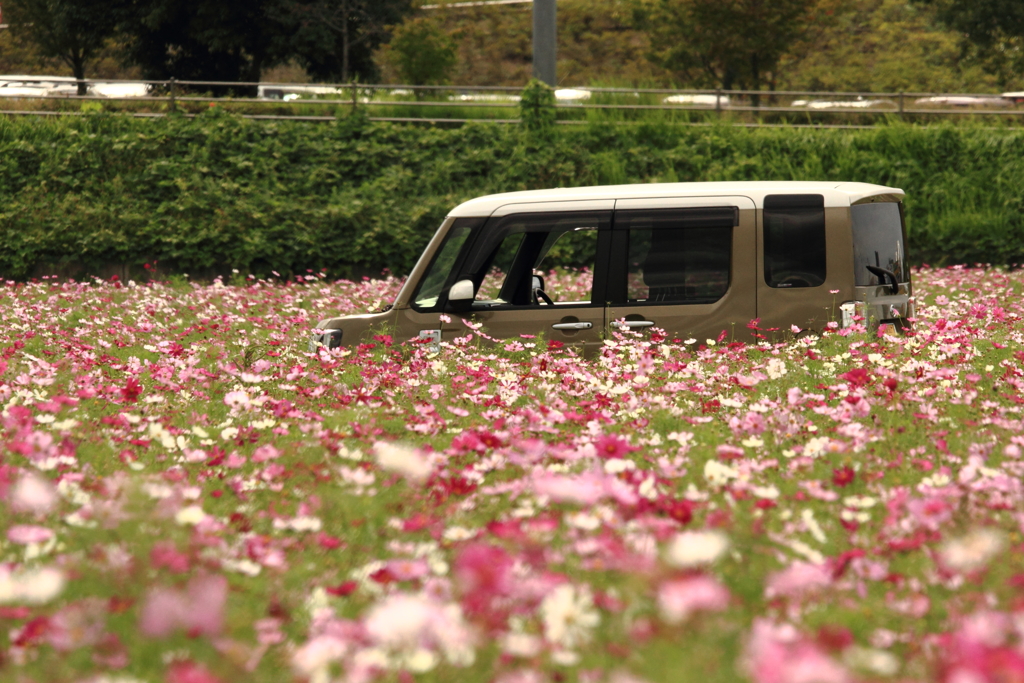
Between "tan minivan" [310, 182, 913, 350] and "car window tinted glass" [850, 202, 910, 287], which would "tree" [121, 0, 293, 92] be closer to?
"tan minivan" [310, 182, 913, 350]

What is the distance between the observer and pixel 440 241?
8141 mm

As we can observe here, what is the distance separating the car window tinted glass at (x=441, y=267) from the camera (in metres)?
8.14

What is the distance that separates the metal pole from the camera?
23.2 meters

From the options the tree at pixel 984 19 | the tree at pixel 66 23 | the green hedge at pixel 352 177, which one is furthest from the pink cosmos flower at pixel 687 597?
the tree at pixel 984 19

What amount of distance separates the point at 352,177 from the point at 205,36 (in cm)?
1659

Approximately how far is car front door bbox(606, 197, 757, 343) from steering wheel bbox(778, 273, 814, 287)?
23 cm

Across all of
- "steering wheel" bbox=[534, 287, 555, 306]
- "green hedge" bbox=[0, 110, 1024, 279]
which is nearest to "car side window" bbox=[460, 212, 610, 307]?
"steering wheel" bbox=[534, 287, 555, 306]

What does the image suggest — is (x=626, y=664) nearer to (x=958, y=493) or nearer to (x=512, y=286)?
(x=958, y=493)

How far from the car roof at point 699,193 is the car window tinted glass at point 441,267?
143 mm

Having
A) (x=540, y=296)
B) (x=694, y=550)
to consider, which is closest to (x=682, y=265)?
(x=540, y=296)

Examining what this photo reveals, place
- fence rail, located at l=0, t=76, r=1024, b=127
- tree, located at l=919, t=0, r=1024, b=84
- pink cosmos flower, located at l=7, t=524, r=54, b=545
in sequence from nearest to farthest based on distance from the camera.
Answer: pink cosmos flower, located at l=7, t=524, r=54, b=545
fence rail, located at l=0, t=76, r=1024, b=127
tree, located at l=919, t=0, r=1024, b=84

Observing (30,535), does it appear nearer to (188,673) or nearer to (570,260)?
(188,673)

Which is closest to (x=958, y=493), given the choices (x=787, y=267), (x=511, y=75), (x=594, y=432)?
(x=594, y=432)

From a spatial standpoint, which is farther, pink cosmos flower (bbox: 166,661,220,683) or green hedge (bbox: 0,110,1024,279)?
green hedge (bbox: 0,110,1024,279)
